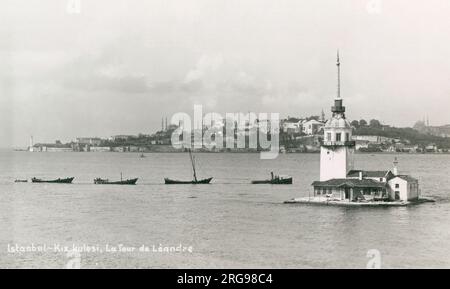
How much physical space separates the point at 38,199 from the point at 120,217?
58.6 ft

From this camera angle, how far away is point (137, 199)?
2328 inches

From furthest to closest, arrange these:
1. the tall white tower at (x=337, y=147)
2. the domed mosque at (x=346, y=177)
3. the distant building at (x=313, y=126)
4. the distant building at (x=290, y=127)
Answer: the distant building at (x=290, y=127)
the distant building at (x=313, y=126)
the tall white tower at (x=337, y=147)
the domed mosque at (x=346, y=177)

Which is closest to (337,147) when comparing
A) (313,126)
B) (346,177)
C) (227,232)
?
(346,177)

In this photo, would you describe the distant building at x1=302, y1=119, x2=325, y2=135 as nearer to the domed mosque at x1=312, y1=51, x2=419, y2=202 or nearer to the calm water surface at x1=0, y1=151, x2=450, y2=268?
the calm water surface at x1=0, y1=151, x2=450, y2=268

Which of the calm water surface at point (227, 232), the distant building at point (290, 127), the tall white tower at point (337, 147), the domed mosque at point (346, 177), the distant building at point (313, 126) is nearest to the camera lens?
the calm water surface at point (227, 232)

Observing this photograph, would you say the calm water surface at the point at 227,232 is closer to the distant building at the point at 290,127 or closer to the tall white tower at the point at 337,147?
the tall white tower at the point at 337,147

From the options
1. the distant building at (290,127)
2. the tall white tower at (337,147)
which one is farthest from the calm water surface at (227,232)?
the distant building at (290,127)


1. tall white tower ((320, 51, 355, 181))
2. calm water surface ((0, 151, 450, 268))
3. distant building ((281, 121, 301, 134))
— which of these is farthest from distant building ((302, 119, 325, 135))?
tall white tower ((320, 51, 355, 181))

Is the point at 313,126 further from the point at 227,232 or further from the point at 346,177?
the point at 227,232

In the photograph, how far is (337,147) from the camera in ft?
163

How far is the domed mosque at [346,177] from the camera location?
47.6 meters

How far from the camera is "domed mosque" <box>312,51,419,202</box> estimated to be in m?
47.6
